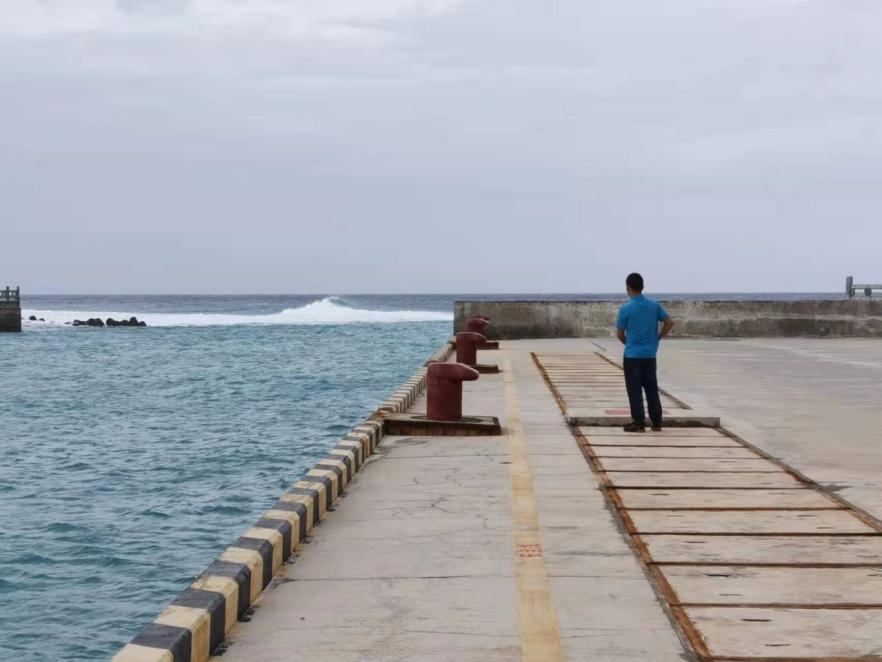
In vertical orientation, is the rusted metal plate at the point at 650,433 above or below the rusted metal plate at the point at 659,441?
above

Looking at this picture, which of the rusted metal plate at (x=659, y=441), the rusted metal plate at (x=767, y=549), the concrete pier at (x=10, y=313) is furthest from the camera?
the concrete pier at (x=10, y=313)

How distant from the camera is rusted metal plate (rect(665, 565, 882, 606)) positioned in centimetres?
548

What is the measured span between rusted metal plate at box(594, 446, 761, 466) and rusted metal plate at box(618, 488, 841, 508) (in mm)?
1805

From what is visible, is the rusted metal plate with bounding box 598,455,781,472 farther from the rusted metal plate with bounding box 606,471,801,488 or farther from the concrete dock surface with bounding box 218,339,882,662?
the rusted metal plate with bounding box 606,471,801,488

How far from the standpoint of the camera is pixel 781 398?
15820 millimetres

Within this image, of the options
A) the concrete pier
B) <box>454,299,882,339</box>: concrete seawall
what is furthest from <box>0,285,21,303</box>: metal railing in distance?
<box>454,299,882,339</box>: concrete seawall

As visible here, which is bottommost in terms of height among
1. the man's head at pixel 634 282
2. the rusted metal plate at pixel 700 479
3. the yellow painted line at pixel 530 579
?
the yellow painted line at pixel 530 579

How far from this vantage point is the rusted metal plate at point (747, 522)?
279 inches

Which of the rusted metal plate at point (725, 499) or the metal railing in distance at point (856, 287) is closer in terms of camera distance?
the rusted metal plate at point (725, 499)

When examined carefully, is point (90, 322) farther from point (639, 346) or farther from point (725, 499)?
point (725, 499)

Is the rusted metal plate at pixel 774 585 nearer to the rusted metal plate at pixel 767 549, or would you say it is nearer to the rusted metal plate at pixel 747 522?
the rusted metal plate at pixel 767 549

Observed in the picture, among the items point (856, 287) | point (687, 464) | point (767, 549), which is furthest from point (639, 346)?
point (856, 287)

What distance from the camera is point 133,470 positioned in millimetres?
17781

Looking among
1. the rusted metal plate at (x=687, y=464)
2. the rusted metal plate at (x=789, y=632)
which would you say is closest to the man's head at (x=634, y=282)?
the rusted metal plate at (x=687, y=464)
